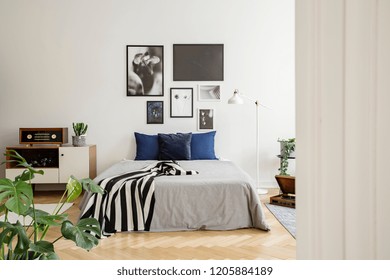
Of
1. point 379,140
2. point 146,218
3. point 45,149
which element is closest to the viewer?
point 379,140

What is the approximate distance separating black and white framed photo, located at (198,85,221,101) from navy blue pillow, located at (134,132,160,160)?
97 centimetres

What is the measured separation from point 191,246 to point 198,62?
316cm

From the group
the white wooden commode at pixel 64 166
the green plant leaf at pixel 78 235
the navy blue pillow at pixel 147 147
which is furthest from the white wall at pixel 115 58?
the green plant leaf at pixel 78 235

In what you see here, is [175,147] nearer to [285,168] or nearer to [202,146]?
[202,146]

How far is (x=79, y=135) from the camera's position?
4695mm

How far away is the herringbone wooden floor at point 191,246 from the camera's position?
2.42 metres

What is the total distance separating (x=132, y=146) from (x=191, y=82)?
136 cm

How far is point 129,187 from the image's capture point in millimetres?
2992

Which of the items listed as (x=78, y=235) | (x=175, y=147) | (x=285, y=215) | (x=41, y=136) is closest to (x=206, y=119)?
(x=175, y=147)

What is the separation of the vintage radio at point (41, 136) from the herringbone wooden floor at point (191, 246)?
202 cm

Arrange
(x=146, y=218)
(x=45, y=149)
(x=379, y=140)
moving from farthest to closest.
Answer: (x=45, y=149) < (x=146, y=218) < (x=379, y=140)

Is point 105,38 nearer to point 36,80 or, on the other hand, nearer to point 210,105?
point 36,80

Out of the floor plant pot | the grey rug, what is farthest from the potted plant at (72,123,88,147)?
the grey rug
